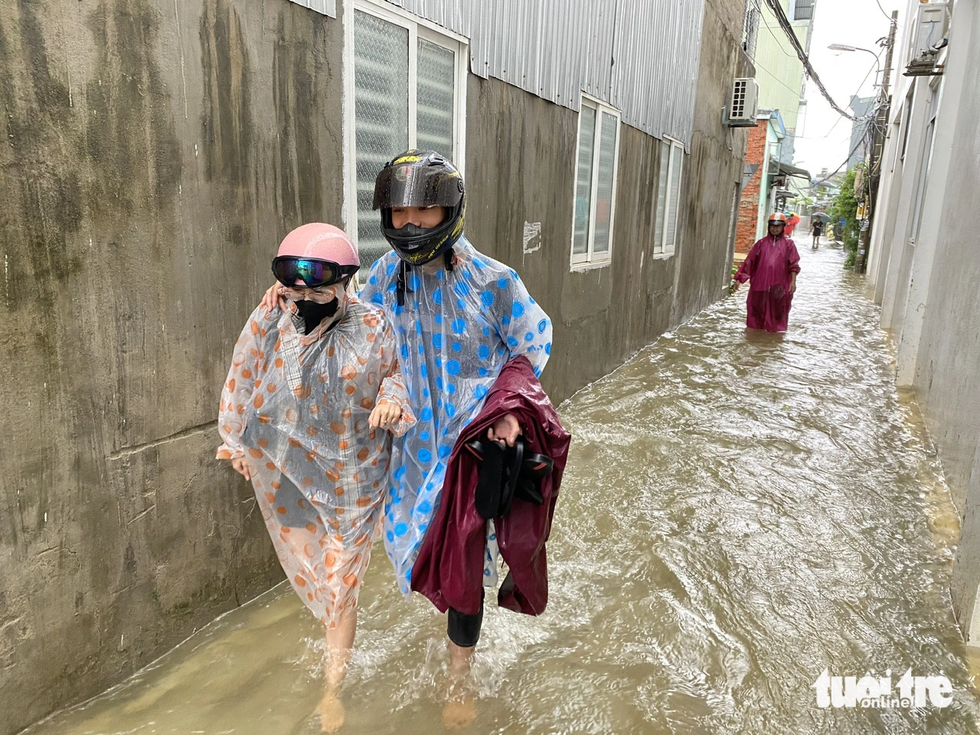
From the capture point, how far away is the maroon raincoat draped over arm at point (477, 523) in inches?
92.6

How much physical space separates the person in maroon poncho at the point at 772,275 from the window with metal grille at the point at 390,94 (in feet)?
23.5

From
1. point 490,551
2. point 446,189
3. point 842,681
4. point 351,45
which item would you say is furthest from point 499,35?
point 842,681

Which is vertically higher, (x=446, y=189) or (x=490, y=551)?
(x=446, y=189)

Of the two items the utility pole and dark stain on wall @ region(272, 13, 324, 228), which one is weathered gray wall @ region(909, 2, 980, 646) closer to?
dark stain on wall @ region(272, 13, 324, 228)

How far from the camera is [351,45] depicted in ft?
11.1

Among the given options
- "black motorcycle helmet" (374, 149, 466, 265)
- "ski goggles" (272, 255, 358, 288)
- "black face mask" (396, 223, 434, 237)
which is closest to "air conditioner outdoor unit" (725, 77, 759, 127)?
"black motorcycle helmet" (374, 149, 466, 265)

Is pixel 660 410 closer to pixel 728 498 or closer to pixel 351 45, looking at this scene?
pixel 728 498

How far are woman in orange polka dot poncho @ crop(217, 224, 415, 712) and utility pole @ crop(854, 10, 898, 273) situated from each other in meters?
22.5

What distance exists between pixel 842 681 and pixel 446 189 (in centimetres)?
253

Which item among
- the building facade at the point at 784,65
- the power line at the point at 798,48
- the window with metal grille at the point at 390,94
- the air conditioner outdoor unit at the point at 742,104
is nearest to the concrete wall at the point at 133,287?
the window with metal grille at the point at 390,94

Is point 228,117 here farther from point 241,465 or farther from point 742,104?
point 742,104

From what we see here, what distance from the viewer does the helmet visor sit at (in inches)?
92.1

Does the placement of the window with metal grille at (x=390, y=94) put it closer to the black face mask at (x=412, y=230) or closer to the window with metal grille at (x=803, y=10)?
the black face mask at (x=412, y=230)

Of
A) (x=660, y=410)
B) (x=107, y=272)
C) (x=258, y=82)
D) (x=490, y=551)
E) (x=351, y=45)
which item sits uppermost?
(x=351, y=45)
